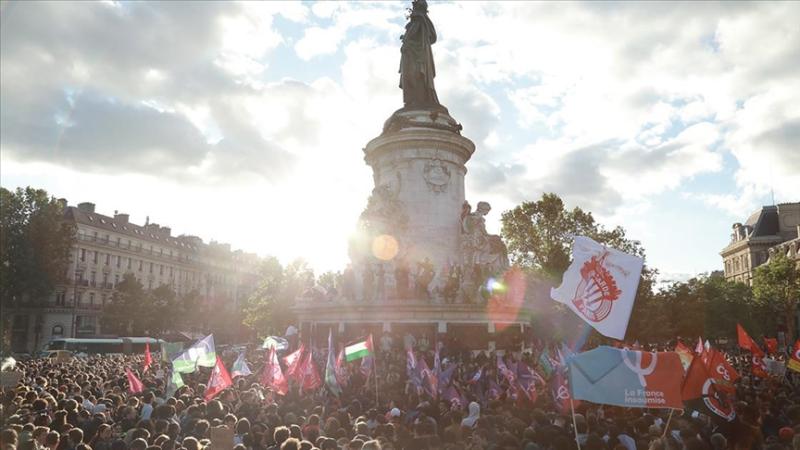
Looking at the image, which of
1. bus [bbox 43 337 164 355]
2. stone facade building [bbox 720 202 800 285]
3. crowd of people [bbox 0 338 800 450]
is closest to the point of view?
crowd of people [bbox 0 338 800 450]

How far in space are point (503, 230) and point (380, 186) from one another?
1071 inches

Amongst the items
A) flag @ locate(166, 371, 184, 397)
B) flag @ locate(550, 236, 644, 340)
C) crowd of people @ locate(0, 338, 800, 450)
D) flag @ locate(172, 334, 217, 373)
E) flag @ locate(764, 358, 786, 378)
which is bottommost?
crowd of people @ locate(0, 338, 800, 450)

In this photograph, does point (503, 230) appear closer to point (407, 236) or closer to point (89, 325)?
point (407, 236)

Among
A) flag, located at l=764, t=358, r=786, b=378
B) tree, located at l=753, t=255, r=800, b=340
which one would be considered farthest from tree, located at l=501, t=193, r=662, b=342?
flag, located at l=764, t=358, r=786, b=378

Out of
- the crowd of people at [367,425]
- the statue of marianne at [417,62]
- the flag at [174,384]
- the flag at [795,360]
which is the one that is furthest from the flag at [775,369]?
the statue of marianne at [417,62]

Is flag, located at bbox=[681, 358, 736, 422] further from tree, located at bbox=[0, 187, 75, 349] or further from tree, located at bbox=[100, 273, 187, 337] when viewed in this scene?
tree, located at bbox=[100, 273, 187, 337]

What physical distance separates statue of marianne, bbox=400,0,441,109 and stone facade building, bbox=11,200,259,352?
44.7 meters

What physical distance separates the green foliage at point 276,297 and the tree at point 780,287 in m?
49.7

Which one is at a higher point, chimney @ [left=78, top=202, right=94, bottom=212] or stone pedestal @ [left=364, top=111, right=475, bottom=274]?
chimney @ [left=78, top=202, right=94, bottom=212]

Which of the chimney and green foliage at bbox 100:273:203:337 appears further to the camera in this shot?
the chimney

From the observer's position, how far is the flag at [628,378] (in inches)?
335

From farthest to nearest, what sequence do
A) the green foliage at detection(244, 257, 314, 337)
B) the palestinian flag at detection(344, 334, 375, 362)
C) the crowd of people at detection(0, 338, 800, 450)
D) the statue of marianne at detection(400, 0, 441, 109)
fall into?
1. the green foliage at detection(244, 257, 314, 337)
2. the statue of marianne at detection(400, 0, 441, 109)
3. the palestinian flag at detection(344, 334, 375, 362)
4. the crowd of people at detection(0, 338, 800, 450)

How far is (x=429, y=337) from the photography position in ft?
94.7

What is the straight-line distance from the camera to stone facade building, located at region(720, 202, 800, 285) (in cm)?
8462
